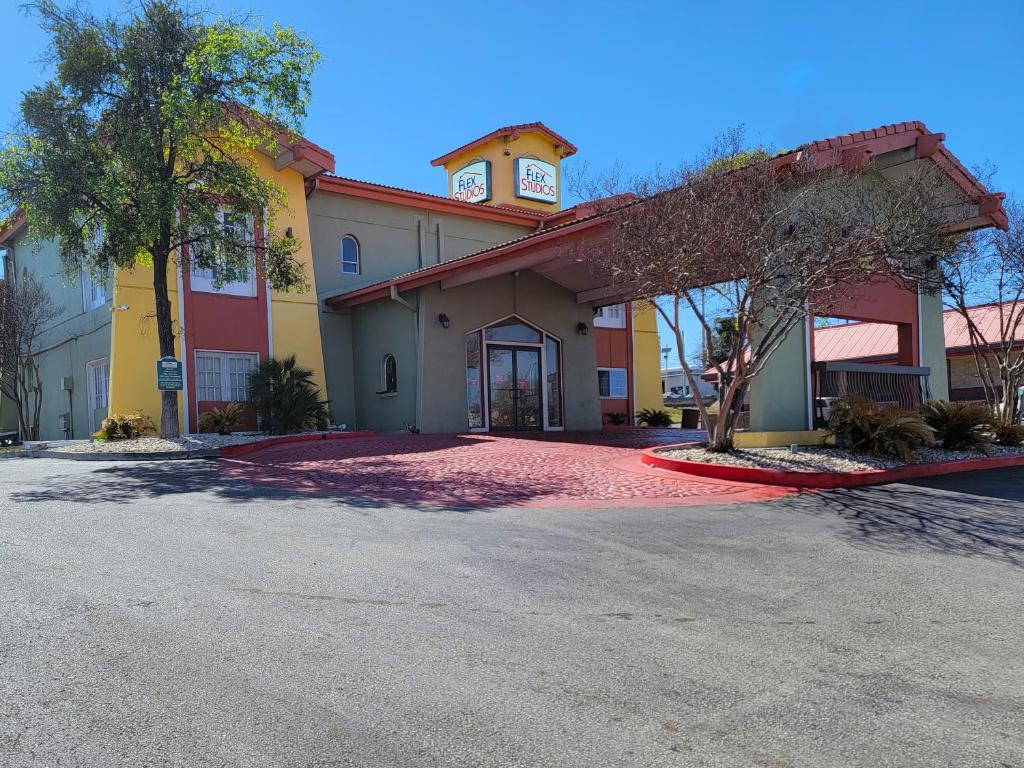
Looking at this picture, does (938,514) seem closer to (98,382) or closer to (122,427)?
(122,427)

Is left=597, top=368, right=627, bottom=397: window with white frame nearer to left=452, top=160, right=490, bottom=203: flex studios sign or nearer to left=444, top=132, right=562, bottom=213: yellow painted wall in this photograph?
left=444, top=132, right=562, bottom=213: yellow painted wall

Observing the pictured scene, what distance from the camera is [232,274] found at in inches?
614

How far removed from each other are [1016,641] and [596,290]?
633 inches

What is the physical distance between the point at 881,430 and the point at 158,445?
12.7 meters

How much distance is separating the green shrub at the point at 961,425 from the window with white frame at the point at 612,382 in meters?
11.8

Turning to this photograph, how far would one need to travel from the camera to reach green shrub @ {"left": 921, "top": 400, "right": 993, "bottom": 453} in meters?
13.0

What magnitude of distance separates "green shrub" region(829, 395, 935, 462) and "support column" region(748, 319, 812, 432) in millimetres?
1099

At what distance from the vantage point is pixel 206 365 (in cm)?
1777

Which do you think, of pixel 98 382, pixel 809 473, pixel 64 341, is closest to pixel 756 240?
pixel 809 473

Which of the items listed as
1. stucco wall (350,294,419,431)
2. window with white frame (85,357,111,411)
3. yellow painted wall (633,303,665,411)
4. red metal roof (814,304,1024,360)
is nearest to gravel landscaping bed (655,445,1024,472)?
stucco wall (350,294,419,431)

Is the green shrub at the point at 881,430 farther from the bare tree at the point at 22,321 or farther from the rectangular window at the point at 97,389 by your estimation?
the bare tree at the point at 22,321

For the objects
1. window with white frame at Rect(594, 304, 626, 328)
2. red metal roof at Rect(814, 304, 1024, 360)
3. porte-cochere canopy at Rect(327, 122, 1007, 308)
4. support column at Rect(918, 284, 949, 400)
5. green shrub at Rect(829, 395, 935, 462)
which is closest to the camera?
green shrub at Rect(829, 395, 935, 462)

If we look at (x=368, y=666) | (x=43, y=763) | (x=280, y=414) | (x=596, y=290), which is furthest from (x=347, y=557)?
(x=596, y=290)

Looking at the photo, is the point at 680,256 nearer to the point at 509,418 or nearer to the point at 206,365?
the point at 509,418
